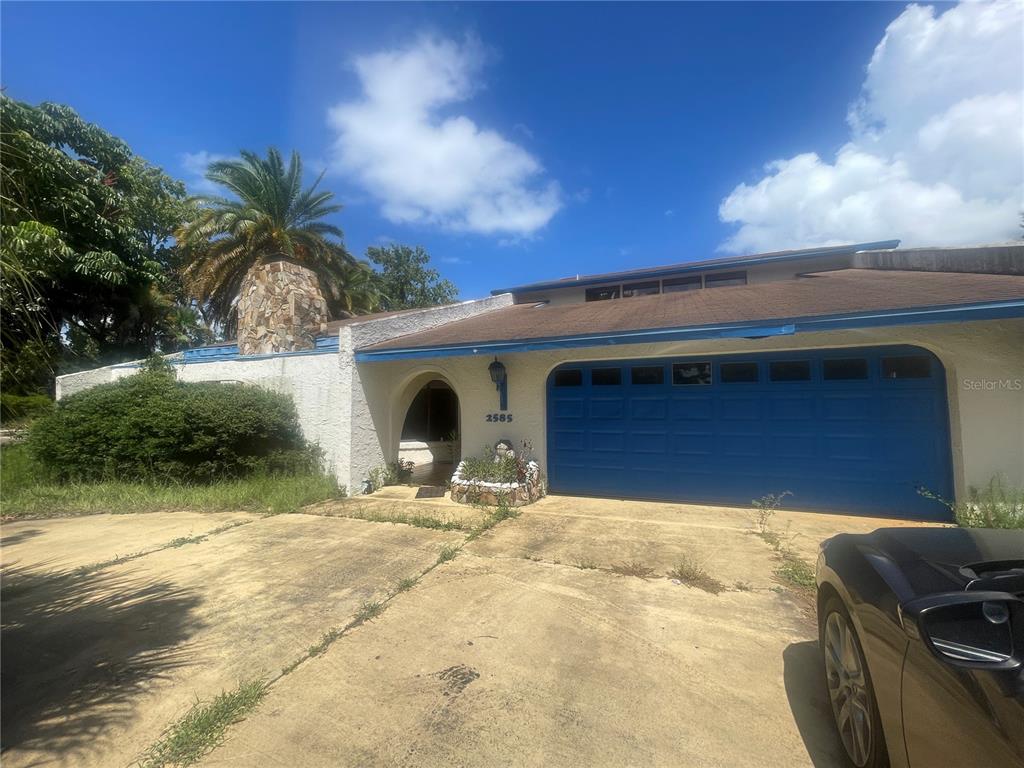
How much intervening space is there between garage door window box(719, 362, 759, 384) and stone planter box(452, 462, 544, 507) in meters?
3.61

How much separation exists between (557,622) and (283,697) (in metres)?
1.96

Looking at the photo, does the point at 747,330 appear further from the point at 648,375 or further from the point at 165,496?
the point at 165,496

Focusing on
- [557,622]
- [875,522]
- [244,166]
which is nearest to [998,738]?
[557,622]

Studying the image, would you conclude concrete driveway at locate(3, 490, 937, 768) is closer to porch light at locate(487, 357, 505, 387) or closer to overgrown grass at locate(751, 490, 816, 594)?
overgrown grass at locate(751, 490, 816, 594)

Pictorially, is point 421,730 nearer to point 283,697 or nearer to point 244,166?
point 283,697

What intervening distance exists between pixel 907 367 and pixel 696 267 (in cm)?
610

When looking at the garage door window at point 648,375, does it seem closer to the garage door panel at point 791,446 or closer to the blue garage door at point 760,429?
the blue garage door at point 760,429

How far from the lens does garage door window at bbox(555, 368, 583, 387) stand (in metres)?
8.26

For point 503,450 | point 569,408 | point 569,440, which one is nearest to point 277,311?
point 503,450

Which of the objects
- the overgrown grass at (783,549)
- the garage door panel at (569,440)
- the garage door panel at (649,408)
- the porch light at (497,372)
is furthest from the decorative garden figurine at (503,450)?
the overgrown grass at (783,549)

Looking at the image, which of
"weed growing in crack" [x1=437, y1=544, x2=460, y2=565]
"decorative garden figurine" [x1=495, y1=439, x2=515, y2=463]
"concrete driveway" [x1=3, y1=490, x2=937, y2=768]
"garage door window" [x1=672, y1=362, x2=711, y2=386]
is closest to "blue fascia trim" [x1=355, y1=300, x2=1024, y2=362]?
"garage door window" [x1=672, y1=362, x2=711, y2=386]

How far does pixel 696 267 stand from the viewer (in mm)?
11617

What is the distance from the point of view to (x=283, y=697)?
2.71 metres

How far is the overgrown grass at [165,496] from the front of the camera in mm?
7617
